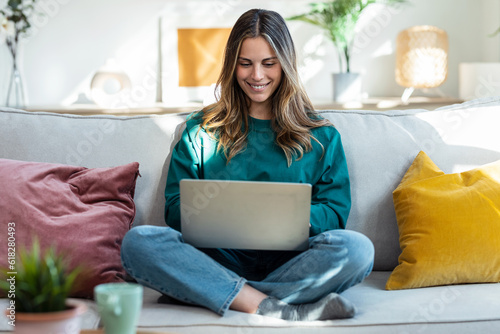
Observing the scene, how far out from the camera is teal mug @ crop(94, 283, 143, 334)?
2.98 ft

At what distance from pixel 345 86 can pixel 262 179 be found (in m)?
1.40

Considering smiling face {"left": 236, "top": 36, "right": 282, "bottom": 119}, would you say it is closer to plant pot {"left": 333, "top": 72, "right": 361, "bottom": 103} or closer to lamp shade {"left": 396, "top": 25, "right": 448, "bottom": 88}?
plant pot {"left": 333, "top": 72, "right": 361, "bottom": 103}

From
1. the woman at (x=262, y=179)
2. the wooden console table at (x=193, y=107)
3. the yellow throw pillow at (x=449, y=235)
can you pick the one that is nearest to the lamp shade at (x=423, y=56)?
the wooden console table at (x=193, y=107)

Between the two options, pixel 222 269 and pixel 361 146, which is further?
pixel 361 146

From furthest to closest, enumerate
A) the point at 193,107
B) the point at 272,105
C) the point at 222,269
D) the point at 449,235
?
the point at 193,107, the point at 272,105, the point at 449,235, the point at 222,269

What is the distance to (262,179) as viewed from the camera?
182cm

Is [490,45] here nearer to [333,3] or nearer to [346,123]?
[333,3]

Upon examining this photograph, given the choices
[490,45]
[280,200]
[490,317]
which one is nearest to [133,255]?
[280,200]

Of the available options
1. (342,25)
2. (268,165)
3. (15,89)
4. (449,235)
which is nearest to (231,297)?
(268,165)

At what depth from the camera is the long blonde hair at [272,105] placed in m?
1.85

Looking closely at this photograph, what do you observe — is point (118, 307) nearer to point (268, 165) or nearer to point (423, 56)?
point (268, 165)

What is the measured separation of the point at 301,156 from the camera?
6.02ft

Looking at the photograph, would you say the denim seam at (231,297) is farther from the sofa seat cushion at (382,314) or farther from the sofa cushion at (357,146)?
the sofa cushion at (357,146)

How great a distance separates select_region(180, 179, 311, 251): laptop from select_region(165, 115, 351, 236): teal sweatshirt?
0.31 m
